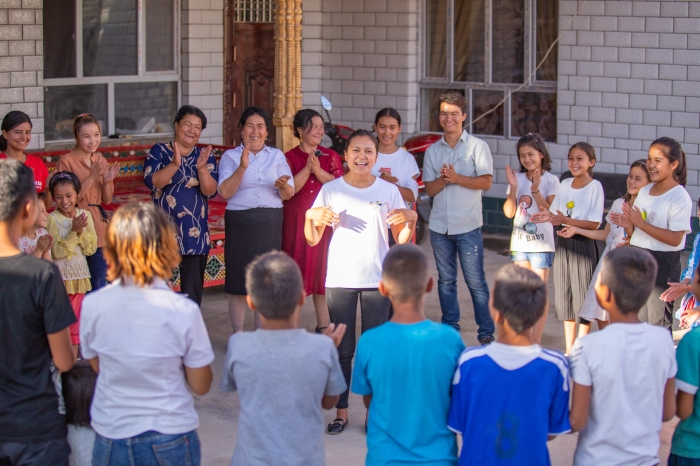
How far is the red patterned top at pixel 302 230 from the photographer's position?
5922mm

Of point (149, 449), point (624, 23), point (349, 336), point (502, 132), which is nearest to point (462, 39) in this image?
point (502, 132)

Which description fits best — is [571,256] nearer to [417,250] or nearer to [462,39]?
[417,250]

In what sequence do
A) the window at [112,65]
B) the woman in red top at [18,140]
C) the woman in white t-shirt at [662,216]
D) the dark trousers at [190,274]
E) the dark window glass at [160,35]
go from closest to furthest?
the woman in white t-shirt at [662,216]
the woman in red top at [18,140]
the dark trousers at [190,274]
the window at [112,65]
the dark window glass at [160,35]

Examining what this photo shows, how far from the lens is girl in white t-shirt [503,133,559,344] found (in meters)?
5.68

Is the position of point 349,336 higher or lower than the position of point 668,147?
lower

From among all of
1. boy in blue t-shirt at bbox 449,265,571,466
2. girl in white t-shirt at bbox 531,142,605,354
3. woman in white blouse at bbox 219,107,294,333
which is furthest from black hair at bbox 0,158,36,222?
girl in white t-shirt at bbox 531,142,605,354

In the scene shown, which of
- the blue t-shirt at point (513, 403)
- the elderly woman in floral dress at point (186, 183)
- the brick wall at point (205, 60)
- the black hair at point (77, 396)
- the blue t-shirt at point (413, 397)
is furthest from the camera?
the brick wall at point (205, 60)

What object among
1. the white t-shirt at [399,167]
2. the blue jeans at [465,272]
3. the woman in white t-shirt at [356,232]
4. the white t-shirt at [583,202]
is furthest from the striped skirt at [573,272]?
the woman in white t-shirt at [356,232]

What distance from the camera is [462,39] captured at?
1059cm

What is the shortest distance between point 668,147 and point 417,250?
7.46ft

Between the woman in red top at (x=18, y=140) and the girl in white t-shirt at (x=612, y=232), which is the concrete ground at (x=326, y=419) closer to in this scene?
the girl in white t-shirt at (x=612, y=232)

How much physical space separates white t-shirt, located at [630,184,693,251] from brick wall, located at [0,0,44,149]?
5681mm

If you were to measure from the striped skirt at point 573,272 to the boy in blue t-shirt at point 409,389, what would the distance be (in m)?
2.57

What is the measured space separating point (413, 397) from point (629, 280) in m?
0.81
